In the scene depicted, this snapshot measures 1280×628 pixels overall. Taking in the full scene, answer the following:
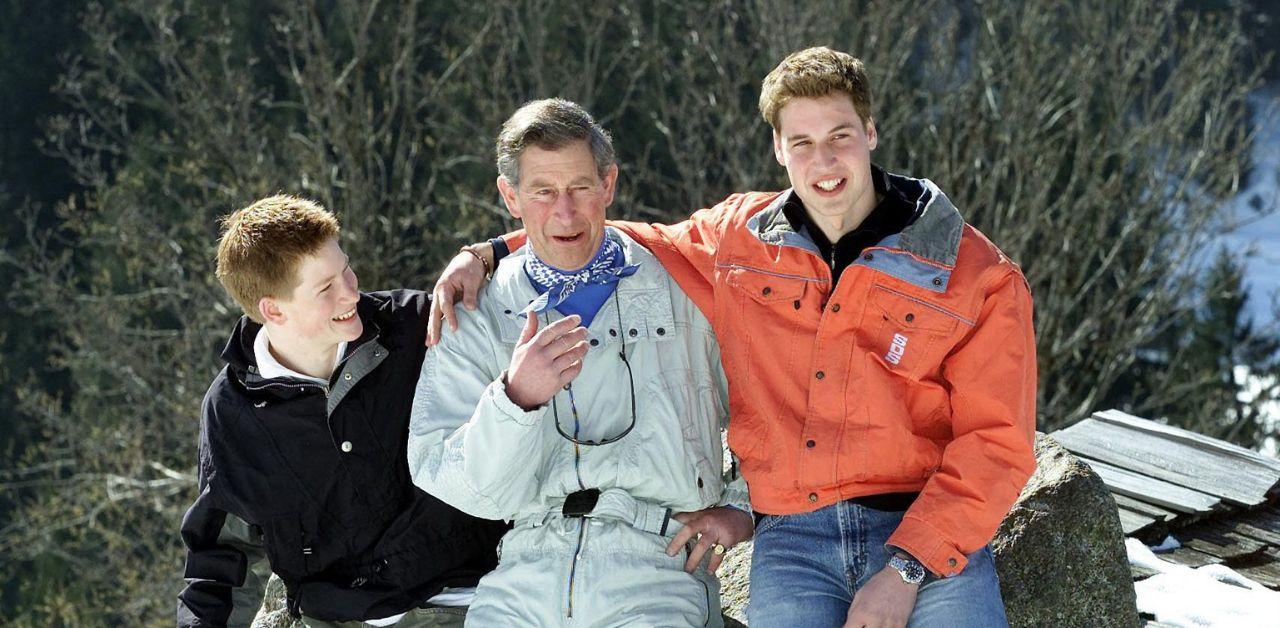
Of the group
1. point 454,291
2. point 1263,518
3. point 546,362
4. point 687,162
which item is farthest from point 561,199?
point 687,162

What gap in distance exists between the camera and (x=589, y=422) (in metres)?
2.88

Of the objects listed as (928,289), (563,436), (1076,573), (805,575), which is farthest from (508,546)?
(1076,573)

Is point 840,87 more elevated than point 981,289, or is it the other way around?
point 840,87

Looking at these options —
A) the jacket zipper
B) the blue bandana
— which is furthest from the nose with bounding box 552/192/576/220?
the jacket zipper

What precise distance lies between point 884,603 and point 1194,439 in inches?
92.3

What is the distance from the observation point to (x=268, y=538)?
9.82 feet

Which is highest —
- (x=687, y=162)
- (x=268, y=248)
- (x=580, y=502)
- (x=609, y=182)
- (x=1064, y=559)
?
(x=609, y=182)

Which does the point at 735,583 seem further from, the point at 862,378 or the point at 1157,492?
the point at 1157,492

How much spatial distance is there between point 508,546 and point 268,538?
1.83 ft

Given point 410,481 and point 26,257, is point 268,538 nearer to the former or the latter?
point 410,481

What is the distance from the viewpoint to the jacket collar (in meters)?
2.69

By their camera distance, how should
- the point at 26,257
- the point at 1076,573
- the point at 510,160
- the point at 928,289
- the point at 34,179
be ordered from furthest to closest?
the point at 34,179
the point at 26,257
the point at 1076,573
the point at 510,160
the point at 928,289

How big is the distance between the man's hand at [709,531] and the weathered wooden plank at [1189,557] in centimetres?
150

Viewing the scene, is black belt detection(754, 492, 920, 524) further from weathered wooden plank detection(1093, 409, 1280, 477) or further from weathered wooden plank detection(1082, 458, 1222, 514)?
weathered wooden plank detection(1093, 409, 1280, 477)
